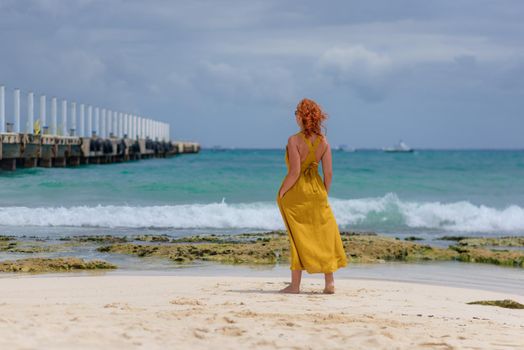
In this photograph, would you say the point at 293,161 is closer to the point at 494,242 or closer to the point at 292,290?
the point at 292,290

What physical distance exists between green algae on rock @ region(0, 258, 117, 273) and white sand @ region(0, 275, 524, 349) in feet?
3.68

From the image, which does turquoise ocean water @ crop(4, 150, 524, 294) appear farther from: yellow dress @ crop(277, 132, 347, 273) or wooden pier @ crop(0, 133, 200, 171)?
wooden pier @ crop(0, 133, 200, 171)

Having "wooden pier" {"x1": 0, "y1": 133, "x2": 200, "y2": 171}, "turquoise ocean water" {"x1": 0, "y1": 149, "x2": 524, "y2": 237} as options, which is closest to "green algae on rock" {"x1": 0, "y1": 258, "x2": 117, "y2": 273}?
"turquoise ocean water" {"x1": 0, "y1": 149, "x2": 524, "y2": 237}

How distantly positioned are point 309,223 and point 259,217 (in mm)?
13735

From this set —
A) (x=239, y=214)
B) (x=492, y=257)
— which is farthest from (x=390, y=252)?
(x=239, y=214)

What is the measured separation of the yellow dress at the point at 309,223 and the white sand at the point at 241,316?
1.12ft

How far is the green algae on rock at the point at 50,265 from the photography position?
33.9ft

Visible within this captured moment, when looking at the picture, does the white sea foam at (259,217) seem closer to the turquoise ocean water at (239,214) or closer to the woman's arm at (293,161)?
the turquoise ocean water at (239,214)

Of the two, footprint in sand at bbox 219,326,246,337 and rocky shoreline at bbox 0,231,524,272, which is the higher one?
rocky shoreline at bbox 0,231,524,272

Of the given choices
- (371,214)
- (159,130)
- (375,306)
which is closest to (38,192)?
(371,214)

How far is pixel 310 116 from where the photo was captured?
7.86 metres

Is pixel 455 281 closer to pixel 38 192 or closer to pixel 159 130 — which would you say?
pixel 38 192

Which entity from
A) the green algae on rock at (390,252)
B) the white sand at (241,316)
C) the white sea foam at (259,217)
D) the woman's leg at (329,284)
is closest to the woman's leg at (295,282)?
the white sand at (241,316)

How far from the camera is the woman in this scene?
7.92 metres
